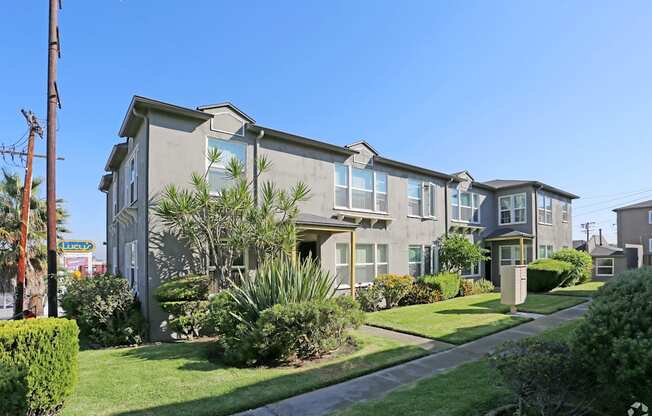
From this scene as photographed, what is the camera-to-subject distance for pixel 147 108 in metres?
10.4

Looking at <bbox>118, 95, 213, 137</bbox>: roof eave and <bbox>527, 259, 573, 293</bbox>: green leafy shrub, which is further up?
<bbox>118, 95, 213, 137</bbox>: roof eave

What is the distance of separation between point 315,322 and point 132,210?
25.6 feet

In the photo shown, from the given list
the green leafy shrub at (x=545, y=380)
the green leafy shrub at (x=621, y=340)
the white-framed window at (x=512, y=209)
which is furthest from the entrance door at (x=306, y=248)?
the white-framed window at (x=512, y=209)

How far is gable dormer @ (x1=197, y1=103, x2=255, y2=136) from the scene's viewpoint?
11555mm

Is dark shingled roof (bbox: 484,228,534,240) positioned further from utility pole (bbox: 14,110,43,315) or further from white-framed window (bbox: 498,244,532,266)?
utility pole (bbox: 14,110,43,315)

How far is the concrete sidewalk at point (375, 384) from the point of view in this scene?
201 inches

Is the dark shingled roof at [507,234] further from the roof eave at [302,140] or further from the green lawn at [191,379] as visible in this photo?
the green lawn at [191,379]

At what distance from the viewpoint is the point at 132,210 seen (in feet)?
38.2

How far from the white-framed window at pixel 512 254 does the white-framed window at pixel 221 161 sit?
59.8 ft

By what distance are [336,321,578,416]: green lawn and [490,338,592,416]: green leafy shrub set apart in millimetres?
406

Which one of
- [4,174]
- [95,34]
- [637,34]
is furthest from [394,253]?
[4,174]

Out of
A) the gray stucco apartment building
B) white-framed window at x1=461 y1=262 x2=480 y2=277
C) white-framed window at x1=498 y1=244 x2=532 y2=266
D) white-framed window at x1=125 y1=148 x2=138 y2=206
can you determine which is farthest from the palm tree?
white-framed window at x1=498 y1=244 x2=532 y2=266

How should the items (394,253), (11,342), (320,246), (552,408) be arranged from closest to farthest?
1. (552,408)
2. (11,342)
3. (320,246)
4. (394,253)

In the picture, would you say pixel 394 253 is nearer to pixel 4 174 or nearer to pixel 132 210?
pixel 132 210
